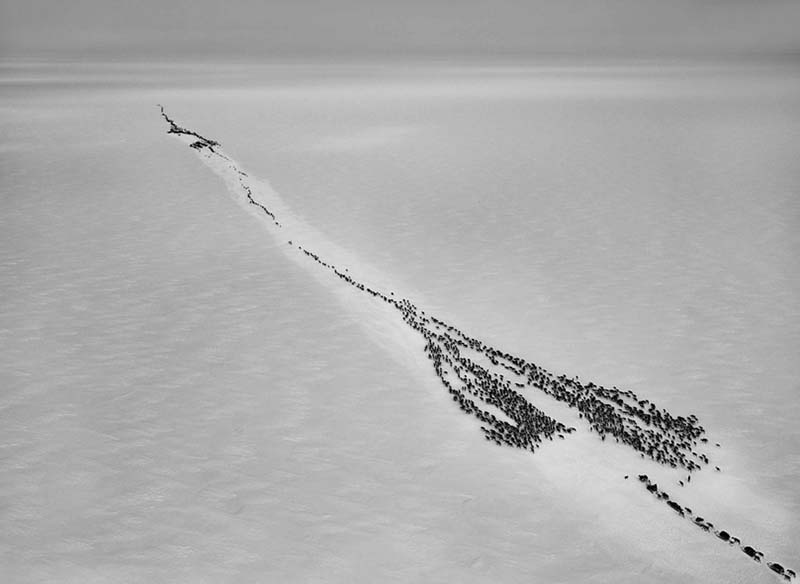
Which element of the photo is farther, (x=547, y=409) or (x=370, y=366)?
(x=370, y=366)

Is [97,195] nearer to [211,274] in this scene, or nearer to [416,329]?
[211,274]

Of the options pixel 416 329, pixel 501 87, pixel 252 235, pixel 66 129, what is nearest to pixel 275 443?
pixel 416 329

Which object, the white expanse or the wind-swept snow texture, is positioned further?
the wind-swept snow texture

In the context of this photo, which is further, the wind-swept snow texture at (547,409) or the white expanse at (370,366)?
the wind-swept snow texture at (547,409)

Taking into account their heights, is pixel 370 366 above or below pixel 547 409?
above
